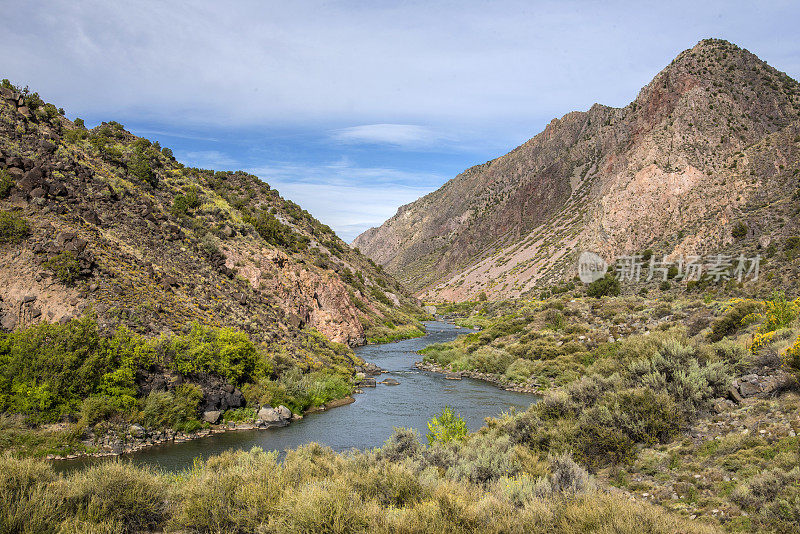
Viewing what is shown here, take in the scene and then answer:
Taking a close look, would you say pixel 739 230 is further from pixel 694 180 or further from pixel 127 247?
pixel 127 247

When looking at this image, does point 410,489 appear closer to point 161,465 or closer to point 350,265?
point 161,465

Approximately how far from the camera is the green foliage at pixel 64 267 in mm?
22484

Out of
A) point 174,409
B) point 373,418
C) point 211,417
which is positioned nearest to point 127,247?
point 174,409

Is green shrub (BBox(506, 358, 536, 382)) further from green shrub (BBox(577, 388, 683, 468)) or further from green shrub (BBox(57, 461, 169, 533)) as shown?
green shrub (BBox(57, 461, 169, 533))

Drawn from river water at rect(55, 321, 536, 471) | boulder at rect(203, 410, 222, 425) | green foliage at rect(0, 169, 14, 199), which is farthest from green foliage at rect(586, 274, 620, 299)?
green foliage at rect(0, 169, 14, 199)

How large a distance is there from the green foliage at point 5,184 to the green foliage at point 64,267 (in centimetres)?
466

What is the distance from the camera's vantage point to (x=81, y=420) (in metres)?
19.1

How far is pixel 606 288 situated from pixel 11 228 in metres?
60.4

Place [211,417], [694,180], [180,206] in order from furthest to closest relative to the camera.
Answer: [694,180]
[180,206]
[211,417]

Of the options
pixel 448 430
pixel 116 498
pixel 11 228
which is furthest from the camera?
pixel 11 228

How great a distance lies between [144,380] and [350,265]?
64.9 metres

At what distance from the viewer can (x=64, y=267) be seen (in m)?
22.6

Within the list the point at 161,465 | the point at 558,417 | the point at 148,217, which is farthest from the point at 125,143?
the point at 558,417

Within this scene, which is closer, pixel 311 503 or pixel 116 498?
pixel 311 503
